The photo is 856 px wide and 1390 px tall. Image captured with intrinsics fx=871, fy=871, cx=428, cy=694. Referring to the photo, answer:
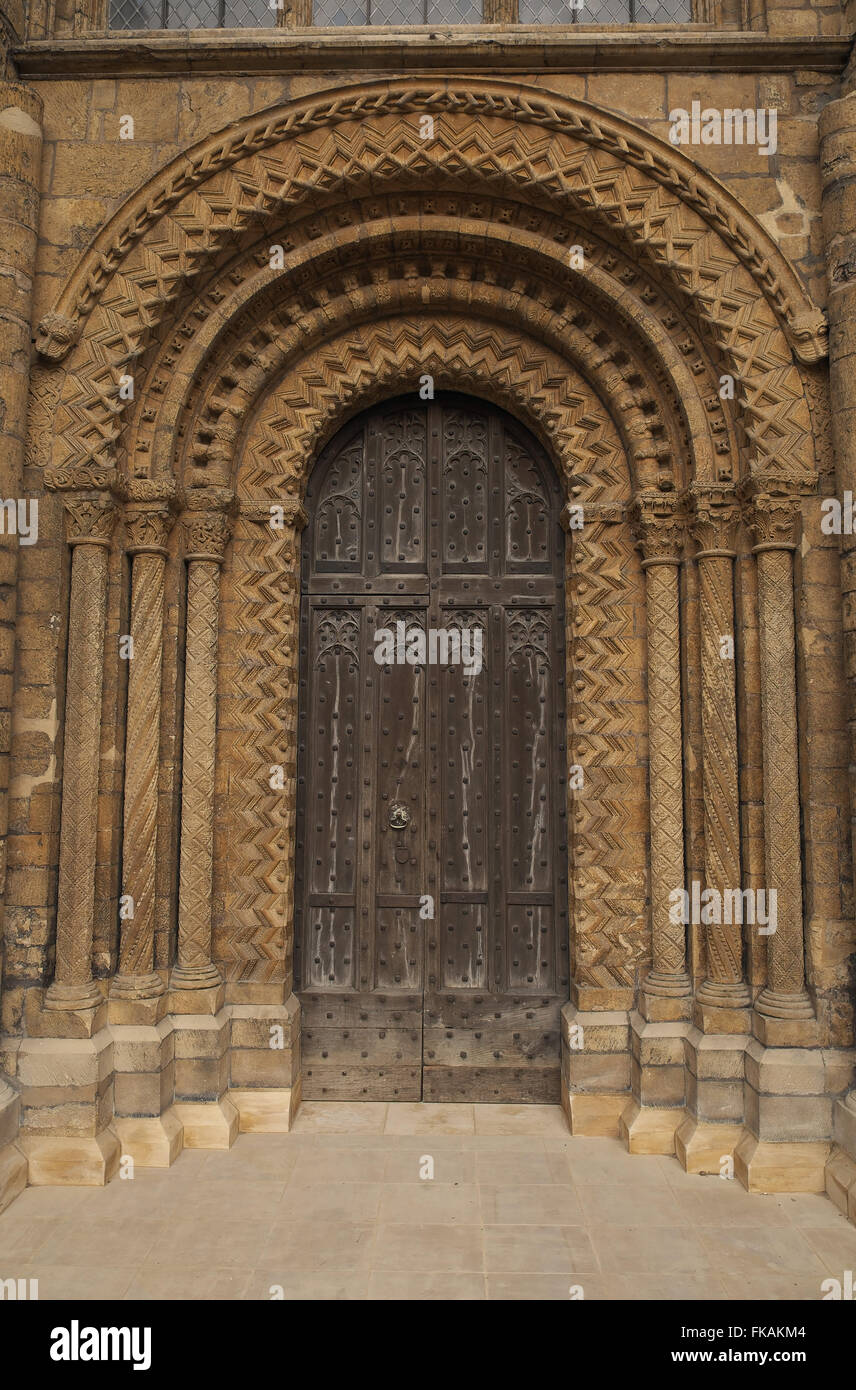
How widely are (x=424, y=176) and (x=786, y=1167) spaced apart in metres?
5.49

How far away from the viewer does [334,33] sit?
4.87 metres

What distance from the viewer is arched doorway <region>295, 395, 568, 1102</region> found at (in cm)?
516

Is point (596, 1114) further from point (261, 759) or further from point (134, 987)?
point (261, 759)

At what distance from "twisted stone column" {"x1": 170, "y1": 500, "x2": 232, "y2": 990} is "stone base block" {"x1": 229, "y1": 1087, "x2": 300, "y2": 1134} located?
2.15ft

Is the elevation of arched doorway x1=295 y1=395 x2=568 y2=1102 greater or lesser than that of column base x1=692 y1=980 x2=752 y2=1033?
greater

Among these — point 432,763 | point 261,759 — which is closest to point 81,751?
point 261,759

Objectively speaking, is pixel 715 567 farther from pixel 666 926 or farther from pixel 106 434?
pixel 106 434

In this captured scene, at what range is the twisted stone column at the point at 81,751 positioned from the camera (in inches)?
177

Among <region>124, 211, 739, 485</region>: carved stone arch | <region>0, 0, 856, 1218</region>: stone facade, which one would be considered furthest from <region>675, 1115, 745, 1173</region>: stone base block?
<region>124, 211, 739, 485</region>: carved stone arch

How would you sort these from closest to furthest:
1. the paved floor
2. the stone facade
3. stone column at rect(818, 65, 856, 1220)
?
the paved floor < stone column at rect(818, 65, 856, 1220) < the stone facade

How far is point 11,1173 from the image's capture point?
162 inches

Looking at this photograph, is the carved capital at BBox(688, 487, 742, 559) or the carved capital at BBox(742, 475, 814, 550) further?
the carved capital at BBox(688, 487, 742, 559)

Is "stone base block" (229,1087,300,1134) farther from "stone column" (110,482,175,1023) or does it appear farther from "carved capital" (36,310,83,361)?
"carved capital" (36,310,83,361)

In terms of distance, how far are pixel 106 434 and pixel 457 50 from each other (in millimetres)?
2793
